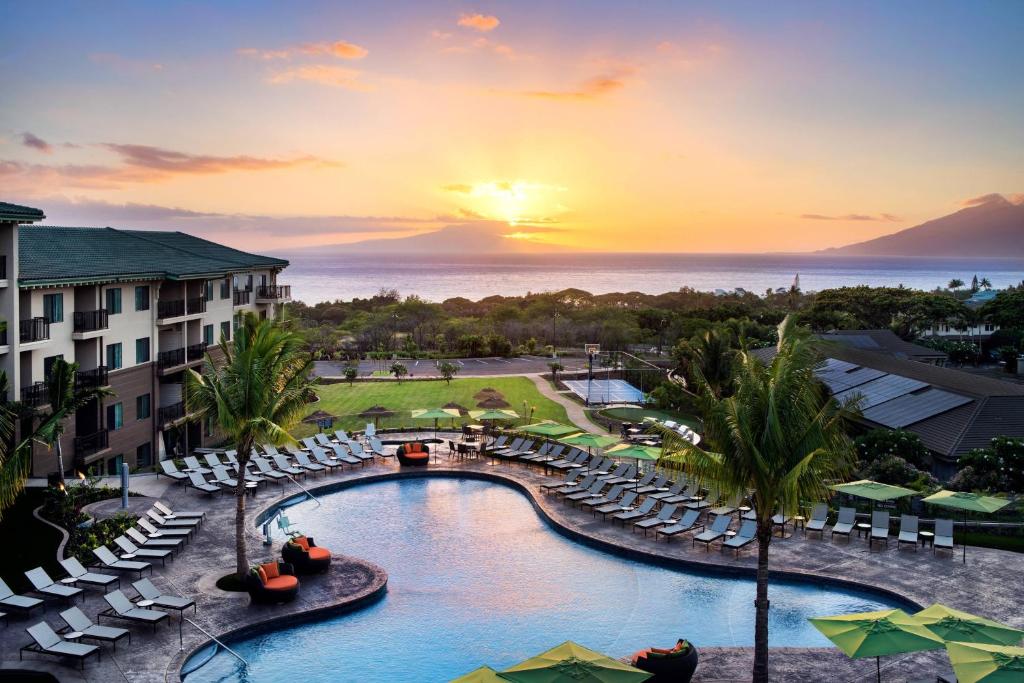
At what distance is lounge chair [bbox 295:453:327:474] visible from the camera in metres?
28.2

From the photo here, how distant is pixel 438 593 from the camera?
1862cm

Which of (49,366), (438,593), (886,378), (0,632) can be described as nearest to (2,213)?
(49,366)

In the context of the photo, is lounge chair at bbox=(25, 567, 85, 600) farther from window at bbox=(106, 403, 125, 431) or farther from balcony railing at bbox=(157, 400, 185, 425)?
balcony railing at bbox=(157, 400, 185, 425)

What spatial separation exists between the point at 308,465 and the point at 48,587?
39.6 ft

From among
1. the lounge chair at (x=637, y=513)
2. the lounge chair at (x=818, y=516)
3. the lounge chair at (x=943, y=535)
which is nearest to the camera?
the lounge chair at (x=943, y=535)

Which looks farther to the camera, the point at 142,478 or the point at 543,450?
the point at 543,450

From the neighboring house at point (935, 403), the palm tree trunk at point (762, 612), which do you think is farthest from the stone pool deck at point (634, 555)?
the neighboring house at point (935, 403)

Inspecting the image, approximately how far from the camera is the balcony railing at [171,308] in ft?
105

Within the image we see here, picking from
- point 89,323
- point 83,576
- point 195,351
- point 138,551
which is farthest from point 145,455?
point 83,576

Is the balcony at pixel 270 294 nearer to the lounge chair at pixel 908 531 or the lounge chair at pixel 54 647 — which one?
the lounge chair at pixel 54 647

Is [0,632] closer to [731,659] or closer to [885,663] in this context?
[731,659]

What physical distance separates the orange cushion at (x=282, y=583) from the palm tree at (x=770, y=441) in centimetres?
917

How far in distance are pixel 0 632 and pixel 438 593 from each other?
28.0 ft

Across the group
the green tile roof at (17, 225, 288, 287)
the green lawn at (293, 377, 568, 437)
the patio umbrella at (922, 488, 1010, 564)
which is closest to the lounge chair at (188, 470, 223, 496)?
the green tile roof at (17, 225, 288, 287)
